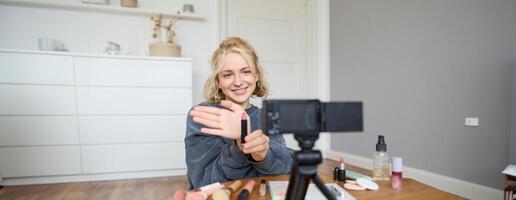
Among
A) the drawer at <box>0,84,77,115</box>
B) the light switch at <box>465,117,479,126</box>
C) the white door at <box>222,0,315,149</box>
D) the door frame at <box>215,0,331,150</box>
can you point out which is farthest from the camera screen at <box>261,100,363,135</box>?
the door frame at <box>215,0,331,150</box>

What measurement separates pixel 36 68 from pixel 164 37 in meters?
1.11

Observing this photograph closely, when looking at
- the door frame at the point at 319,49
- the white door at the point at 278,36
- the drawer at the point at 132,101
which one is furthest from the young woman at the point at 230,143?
the door frame at the point at 319,49

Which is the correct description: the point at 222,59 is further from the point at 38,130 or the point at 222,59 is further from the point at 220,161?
the point at 38,130

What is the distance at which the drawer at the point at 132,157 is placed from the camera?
2307 mm

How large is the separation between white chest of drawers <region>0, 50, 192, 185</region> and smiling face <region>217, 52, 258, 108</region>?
1.69 m

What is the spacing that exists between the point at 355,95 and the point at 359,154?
62 cm

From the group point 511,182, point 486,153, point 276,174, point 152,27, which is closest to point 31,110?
point 152,27

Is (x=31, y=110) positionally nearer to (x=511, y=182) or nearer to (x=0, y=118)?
(x=0, y=118)

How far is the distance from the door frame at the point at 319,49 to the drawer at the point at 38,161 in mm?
2527

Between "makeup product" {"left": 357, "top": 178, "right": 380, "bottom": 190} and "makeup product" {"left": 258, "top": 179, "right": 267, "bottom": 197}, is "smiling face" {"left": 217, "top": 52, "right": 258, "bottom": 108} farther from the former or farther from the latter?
"makeup product" {"left": 357, "top": 178, "right": 380, "bottom": 190}

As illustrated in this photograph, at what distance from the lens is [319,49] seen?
323 cm

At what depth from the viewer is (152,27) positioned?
109 inches

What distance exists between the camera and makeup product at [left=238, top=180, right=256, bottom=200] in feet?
1.83

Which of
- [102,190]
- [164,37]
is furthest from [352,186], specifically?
[164,37]
